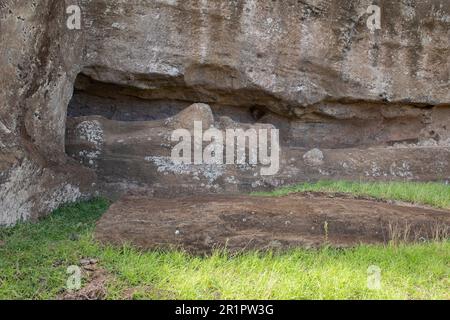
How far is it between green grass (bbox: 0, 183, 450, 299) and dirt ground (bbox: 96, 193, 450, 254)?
215 mm

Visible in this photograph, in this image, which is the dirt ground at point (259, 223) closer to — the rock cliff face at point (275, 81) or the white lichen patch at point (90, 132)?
the rock cliff face at point (275, 81)

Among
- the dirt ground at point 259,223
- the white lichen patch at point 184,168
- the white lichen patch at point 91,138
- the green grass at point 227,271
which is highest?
the white lichen patch at point 91,138

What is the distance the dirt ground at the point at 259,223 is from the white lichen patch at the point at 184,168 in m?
1.99

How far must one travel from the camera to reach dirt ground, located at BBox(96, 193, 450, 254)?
190 inches

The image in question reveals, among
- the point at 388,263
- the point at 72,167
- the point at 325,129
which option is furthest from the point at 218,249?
the point at 325,129

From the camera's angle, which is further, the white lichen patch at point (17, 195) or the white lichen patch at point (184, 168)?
the white lichen patch at point (184, 168)

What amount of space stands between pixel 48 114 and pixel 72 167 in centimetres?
72

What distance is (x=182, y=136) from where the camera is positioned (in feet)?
27.2

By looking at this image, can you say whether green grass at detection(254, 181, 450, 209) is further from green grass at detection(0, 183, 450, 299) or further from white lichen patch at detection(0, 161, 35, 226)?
white lichen patch at detection(0, 161, 35, 226)

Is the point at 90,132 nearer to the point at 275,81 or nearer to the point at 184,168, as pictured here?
the point at 184,168

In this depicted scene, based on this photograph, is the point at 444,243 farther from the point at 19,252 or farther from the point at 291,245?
the point at 19,252

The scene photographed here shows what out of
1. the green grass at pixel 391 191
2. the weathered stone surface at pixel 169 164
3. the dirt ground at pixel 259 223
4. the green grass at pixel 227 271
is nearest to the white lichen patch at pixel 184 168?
the weathered stone surface at pixel 169 164

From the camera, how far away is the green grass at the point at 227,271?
376 centimetres

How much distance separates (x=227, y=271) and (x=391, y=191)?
12.7 feet
